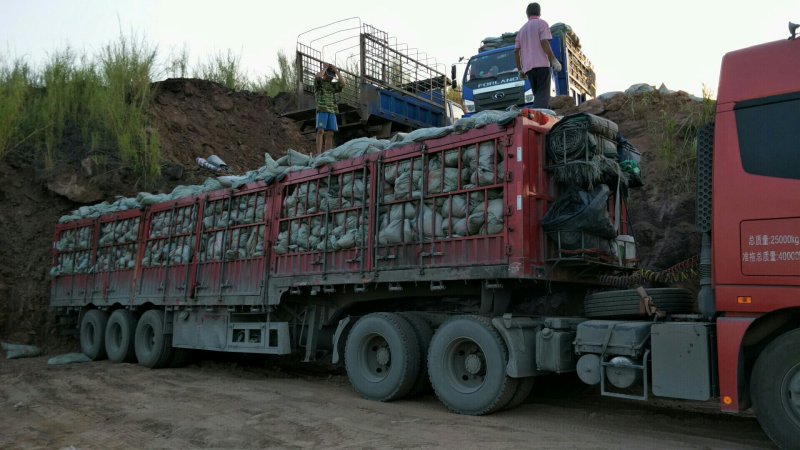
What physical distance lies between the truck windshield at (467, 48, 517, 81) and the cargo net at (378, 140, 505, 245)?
8.88m

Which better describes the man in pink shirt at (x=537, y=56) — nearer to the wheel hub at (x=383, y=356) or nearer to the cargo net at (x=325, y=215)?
the cargo net at (x=325, y=215)

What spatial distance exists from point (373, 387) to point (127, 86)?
48.2 feet

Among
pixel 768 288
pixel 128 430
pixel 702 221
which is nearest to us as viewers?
pixel 768 288

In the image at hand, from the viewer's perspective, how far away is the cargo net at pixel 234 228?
29.6ft

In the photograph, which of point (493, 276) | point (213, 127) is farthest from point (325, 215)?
point (213, 127)

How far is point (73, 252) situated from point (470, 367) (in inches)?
422

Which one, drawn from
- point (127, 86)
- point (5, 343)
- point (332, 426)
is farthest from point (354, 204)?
point (127, 86)

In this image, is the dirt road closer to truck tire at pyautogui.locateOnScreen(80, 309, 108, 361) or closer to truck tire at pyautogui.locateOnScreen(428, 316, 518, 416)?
truck tire at pyautogui.locateOnScreen(428, 316, 518, 416)

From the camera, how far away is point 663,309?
543cm

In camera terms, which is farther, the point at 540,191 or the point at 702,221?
the point at 540,191

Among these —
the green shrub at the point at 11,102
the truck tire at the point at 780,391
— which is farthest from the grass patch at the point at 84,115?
the truck tire at the point at 780,391

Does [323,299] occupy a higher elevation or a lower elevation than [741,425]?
higher

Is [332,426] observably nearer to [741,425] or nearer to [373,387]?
[373,387]

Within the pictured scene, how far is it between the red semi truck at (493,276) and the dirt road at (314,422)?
347 mm
